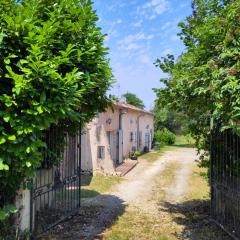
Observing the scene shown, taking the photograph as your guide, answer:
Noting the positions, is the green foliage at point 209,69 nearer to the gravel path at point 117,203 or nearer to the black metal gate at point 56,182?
the black metal gate at point 56,182

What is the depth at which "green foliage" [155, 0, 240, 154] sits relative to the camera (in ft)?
18.1

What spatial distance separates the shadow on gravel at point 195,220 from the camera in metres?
8.10

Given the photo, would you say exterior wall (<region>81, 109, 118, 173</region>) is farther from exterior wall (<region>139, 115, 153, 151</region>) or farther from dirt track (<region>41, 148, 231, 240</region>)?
exterior wall (<region>139, 115, 153, 151</region>)

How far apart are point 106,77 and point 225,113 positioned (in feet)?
10.3

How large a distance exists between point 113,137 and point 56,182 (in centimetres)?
1497

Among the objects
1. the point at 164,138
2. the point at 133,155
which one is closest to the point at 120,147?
the point at 133,155

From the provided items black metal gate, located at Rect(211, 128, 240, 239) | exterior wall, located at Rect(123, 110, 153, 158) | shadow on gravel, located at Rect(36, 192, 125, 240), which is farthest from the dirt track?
exterior wall, located at Rect(123, 110, 153, 158)

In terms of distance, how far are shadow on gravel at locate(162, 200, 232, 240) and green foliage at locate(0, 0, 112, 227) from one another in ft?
12.8

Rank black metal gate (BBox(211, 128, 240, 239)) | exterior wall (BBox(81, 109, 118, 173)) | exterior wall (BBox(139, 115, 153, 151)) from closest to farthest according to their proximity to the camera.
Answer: black metal gate (BBox(211, 128, 240, 239))
exterior wall (BBox(81, 109, 118, 173))
exterior wall (BBox(139, 115, 153, 151))

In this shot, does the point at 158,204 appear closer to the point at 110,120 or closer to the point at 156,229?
the point at 156,229

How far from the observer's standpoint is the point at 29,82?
570 cm

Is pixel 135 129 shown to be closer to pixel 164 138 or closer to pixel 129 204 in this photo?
pixel 164 138

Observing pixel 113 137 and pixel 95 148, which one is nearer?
pixel 95 148

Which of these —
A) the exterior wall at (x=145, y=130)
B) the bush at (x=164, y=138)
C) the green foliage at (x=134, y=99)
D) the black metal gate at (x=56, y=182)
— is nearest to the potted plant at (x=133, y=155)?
the exterior wall at (x=145, y=130)
